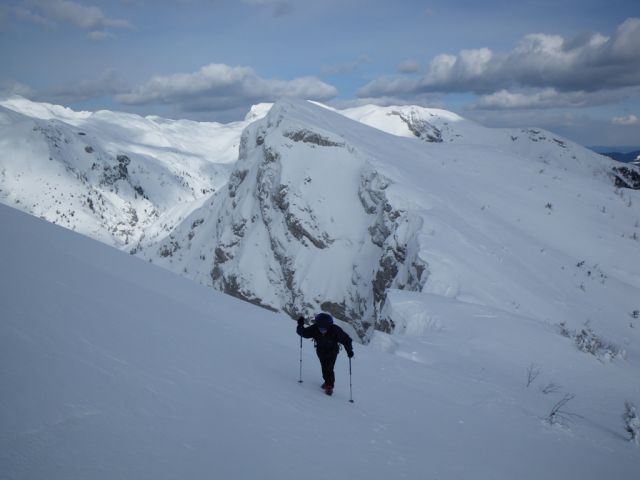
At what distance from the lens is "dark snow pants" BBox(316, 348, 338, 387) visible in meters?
5.57

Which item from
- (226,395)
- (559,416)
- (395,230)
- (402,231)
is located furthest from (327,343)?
(395,230)

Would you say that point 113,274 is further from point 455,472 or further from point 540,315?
point 540,315

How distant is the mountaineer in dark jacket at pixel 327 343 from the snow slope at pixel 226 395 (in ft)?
0.75

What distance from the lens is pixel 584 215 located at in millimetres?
22609

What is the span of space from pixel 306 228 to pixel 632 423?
26598mm

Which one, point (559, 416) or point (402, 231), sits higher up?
point (402, 231)

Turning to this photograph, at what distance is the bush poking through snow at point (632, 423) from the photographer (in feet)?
20.3

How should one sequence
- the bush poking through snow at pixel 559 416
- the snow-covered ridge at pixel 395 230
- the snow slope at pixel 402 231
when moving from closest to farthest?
1. the bush poking through snow at pixel 559 416
2. the snow slope at pixel 402 231
3. the snow-covered ridge at pixel 395 230

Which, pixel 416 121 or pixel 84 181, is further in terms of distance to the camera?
pixel 84 181

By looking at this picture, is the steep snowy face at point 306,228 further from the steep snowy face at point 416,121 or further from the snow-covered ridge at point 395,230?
the steep snowy face at point 416,121

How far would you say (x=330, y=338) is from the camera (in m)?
5.72

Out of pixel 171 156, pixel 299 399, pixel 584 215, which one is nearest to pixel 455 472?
pixel 299 399

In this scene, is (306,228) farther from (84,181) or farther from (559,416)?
(84,181)

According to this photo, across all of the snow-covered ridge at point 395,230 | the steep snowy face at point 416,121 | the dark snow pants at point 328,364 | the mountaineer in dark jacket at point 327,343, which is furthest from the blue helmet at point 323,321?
the steep snowy face at point 416,121
